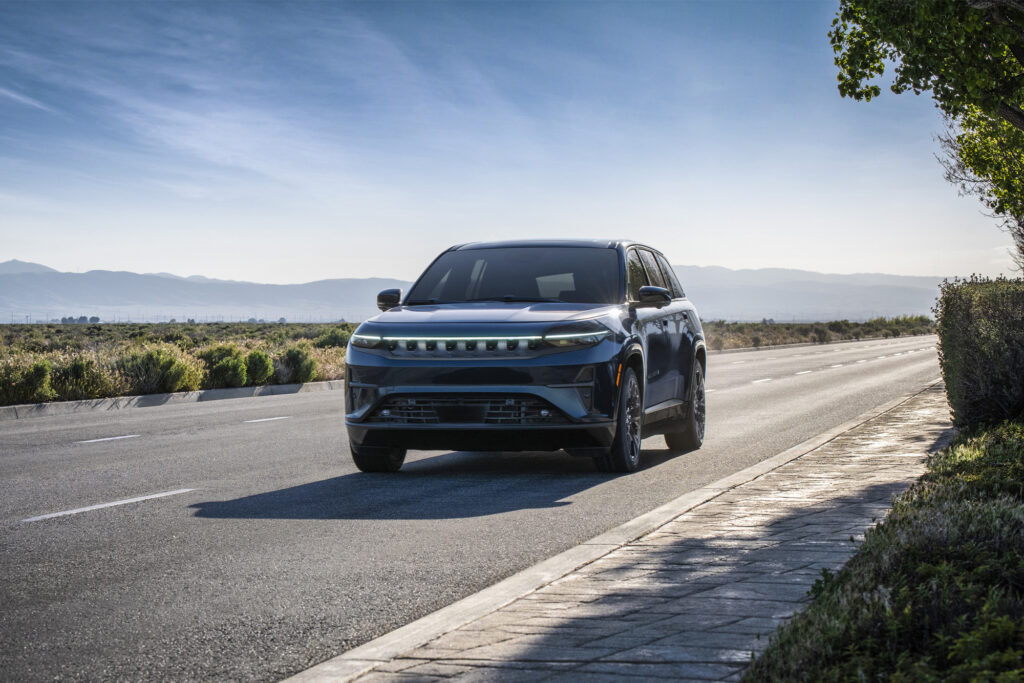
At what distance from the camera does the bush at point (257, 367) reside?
2584 cm

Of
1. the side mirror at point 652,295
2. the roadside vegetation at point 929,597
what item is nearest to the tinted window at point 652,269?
the side mirror at point 652,295

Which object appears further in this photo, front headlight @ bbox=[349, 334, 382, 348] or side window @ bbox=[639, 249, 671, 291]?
side window @ bbox=[639, 249, 671, 291]

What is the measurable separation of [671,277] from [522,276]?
259 centimetres

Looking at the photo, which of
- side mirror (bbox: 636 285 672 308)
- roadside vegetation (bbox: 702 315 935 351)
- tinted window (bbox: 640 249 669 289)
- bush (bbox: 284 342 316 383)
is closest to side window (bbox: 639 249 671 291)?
tinted window (bbox: 640 249 669 289)

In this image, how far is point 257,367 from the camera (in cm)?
2588

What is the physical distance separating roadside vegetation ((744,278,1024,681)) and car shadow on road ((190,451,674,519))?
2952 mm

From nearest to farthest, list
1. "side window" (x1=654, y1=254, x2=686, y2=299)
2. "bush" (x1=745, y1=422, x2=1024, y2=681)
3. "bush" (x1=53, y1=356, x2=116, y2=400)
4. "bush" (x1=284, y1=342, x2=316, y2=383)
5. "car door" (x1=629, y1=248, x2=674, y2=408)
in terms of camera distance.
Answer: "bush" (x1=745, y1=422, x2=1024, y2=681)
"car door" (x1=629, y1=248, x2=674, y2=408)
"side window" (x1=654, y1=254, x2=686, y2=299)
"bush" (x1=53, y1=356, x2=116, y2=400)
"bush" (x1=284, y1=342, x2=316, y2=383)

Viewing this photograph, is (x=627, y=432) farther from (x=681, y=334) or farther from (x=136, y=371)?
(x=136, y=371)

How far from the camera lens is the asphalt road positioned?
4934 millimetres

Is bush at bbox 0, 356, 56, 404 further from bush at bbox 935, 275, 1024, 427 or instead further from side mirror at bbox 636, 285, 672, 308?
bush at bbox 935, 275, 1024, 427

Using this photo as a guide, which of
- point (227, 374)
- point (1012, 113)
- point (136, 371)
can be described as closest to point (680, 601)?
point (1012, 113)

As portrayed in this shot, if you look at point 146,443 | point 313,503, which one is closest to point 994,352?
point 313,503

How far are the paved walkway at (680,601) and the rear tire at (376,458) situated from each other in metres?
3.23

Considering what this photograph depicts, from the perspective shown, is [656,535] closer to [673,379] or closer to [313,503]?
[313,503]
